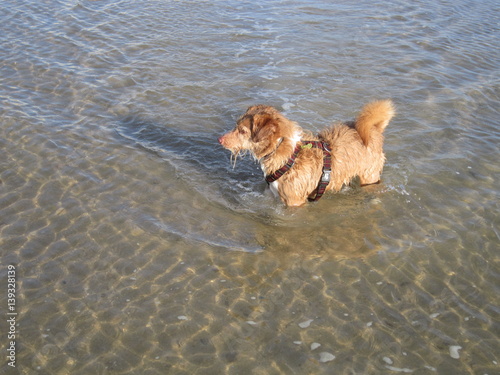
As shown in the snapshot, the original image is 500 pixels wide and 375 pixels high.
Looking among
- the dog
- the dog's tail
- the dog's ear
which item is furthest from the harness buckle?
the dog's ear

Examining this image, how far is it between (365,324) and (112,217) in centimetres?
327

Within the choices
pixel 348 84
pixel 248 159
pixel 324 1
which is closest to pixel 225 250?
pixel 248 159

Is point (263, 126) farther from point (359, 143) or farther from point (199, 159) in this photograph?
point (199, 159)

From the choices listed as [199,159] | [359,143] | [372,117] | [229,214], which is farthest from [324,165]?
[199,159]

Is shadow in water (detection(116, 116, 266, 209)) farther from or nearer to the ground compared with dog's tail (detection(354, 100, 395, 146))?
nearer to the ground

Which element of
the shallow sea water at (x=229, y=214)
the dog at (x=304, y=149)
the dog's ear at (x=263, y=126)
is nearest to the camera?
the shallow sea water at (x=229, y=214)

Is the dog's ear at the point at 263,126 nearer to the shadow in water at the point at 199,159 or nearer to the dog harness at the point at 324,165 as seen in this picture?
the dog harness at the point at 324,165

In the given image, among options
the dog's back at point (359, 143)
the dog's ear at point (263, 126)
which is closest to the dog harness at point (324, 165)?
the dog's back at point (359, 143)

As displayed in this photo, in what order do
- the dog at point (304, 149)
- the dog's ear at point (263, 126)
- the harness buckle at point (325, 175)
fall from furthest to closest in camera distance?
1. the harness buckle at point (325, 175)
2. the dog at point (304, 149)
3. the dog's ear at point (263, 126)

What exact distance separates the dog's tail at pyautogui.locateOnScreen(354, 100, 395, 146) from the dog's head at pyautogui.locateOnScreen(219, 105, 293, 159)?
96 centimetres

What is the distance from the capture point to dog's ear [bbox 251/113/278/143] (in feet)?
18.9

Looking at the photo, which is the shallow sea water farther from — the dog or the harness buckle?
the harness buckle

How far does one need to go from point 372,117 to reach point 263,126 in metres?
1.45

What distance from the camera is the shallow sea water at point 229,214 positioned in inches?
171
